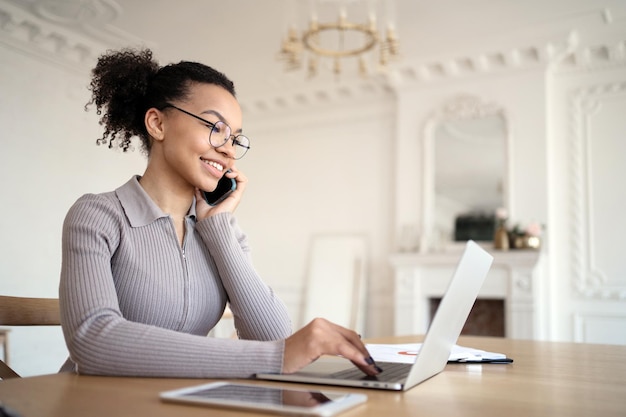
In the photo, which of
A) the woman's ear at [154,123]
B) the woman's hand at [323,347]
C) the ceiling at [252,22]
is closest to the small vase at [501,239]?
the ceiling at [252,22]

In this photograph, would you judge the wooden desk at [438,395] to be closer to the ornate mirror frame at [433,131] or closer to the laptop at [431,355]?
the laptop at [431,355]

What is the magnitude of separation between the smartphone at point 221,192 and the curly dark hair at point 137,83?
201 mm

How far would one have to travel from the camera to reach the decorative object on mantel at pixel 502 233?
15.9ft

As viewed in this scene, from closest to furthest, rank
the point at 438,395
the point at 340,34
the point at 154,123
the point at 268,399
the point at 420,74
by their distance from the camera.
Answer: the point at 268,399 < the point at 438,395 < the point at 154,123 < the point at 340,34 < the point at 420,74

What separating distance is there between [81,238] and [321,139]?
526 centimetres

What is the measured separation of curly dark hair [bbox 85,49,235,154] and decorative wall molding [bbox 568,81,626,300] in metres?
4.19

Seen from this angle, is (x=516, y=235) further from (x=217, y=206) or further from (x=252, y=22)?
(x=217, y=206)

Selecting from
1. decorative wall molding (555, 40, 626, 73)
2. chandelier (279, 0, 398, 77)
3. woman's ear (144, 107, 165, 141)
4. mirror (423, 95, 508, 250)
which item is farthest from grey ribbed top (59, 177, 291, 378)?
decorative wall molding (555, 40, 626, 73)

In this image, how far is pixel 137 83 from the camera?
4.63ft

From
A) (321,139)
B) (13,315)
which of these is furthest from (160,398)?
(321,139)

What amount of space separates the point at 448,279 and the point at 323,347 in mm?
4370

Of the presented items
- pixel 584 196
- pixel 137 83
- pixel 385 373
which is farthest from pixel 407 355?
pixel 584 196

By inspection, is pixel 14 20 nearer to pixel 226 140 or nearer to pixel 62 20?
pixel 62 20

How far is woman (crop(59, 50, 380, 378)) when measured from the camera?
863 millimetres
